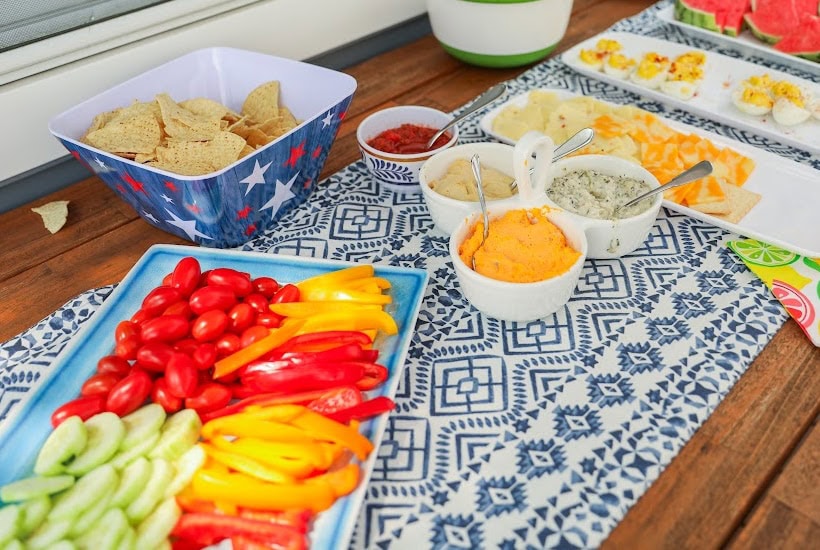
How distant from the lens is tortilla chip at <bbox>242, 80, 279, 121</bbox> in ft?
4.81

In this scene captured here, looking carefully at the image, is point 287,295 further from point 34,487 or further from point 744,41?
point 744,41

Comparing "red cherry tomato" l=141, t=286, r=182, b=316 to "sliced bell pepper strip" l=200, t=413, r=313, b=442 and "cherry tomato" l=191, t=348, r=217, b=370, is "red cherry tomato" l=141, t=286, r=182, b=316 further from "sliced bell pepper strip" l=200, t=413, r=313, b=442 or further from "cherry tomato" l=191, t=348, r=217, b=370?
"sliced bell pepper strip" l=200, t=413, r=313, b=442

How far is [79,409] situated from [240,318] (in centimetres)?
26

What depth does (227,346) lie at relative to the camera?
1.04 meters

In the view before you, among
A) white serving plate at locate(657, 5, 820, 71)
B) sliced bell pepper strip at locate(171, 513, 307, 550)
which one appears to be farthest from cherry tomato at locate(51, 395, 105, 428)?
white serving plate at locate(657, 5, 820, 71)

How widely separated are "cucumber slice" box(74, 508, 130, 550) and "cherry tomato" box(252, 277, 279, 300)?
1.41ft

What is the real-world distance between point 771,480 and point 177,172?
1.04m

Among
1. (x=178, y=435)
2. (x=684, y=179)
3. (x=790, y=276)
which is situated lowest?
(x=790, y=276)

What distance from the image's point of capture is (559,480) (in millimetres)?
927

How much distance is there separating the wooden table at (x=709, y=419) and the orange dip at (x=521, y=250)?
0.33m

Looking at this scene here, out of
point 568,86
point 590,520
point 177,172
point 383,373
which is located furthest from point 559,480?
point 568,86

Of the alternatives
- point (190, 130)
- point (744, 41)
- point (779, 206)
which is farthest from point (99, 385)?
point (744, 41)

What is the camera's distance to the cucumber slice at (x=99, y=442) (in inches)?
34.3

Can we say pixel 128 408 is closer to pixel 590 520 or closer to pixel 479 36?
pixel 590 520
